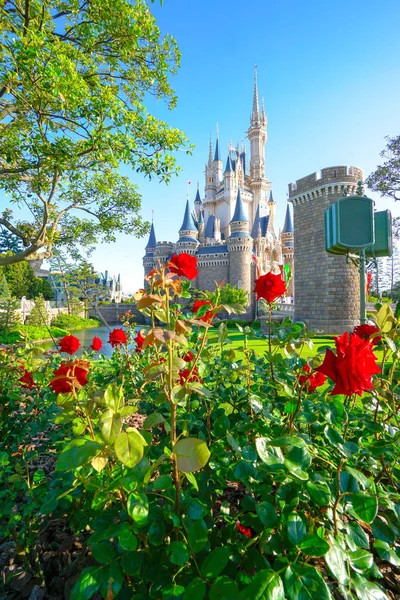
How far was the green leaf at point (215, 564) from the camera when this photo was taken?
0.73 m

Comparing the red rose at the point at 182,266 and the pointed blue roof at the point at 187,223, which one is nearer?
the red rose at the point at 182,266

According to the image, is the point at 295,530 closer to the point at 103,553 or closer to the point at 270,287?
the point at 103,553

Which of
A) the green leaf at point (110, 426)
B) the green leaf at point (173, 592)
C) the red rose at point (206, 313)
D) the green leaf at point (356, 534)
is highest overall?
the red rose at point (206, 313)

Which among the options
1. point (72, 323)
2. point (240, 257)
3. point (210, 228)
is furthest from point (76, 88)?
point (210, 228)

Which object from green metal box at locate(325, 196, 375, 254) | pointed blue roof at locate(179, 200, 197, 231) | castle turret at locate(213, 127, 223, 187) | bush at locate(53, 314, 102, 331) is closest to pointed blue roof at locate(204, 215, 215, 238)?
pointed blue roof at locate(179, 200, 197, 231)

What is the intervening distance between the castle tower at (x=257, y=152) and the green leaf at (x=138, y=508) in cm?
5202

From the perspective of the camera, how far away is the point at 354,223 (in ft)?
12.3

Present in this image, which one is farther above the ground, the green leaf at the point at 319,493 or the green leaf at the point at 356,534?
the green leaf at the point at 319,493

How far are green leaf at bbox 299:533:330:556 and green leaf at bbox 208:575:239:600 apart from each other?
0.18 meters

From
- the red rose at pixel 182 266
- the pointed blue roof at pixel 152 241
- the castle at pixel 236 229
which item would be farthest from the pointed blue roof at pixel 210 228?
the red rose at pixel 182 266

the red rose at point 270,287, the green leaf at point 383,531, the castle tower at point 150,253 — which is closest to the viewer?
the green leaf at point 383,531

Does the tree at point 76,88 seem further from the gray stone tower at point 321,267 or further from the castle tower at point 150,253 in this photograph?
the castle tower at point 150,253

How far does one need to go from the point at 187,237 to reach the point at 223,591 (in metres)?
39.4

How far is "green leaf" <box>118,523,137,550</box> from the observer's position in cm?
74
